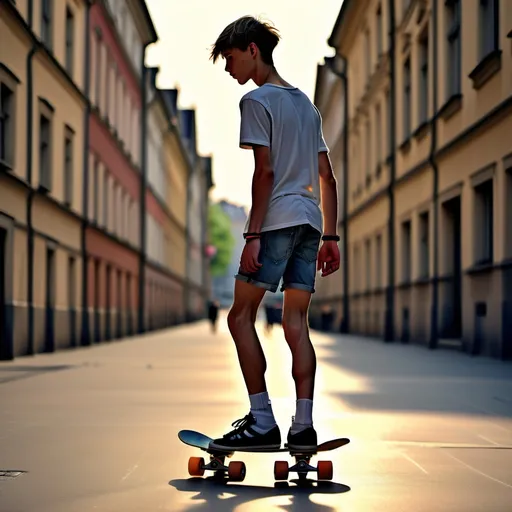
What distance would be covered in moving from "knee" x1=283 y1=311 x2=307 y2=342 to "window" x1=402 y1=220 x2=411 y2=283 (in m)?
23.6

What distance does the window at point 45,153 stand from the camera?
2359cm

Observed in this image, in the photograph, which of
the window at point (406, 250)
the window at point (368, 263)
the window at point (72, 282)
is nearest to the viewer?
the window at point (72, 282)

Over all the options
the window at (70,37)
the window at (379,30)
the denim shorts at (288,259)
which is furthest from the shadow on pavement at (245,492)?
→ the window at (379,30)

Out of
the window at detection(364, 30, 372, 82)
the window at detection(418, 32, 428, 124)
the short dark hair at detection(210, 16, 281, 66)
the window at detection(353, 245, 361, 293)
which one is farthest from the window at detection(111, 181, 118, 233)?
the short dark hair at detection(210, 16, 281, 66)

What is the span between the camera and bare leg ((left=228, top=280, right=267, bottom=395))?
5.44m

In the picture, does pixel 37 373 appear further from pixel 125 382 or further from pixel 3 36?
pixel 3 36

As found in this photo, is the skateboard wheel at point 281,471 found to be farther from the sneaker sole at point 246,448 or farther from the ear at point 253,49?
the ear at point 253,49

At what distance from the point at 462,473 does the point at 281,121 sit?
6.54 feet

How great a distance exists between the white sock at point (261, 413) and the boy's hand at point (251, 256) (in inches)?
24.9

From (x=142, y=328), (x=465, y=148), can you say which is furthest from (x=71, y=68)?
(x=142, y=328)

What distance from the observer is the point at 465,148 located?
67.5 feet

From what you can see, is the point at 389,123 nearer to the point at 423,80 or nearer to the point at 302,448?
the point at 423,80

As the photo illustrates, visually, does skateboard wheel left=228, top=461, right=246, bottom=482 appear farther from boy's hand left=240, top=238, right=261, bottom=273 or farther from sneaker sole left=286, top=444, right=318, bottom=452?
boy's hand left=240, top=238, right=261, bottom=273

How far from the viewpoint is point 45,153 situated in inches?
945
